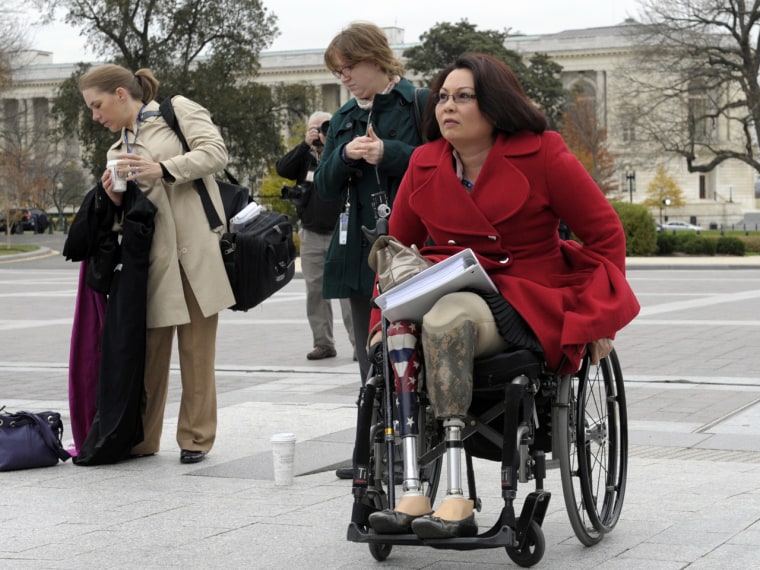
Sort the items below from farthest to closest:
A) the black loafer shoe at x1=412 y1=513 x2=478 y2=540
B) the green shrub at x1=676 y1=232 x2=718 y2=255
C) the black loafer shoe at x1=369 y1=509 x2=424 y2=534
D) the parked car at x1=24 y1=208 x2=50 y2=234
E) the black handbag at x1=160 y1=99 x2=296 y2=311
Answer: the parked car at x1=24 y1=208 x2=50 y2=234
the green shrub at x1=676 y1=232 x2=718 y2=255
the black handbag at x1=160 y1=99 x2=296 y2=311
the black loafer shoe at x1=369 y1=509 x2=424 y2=534
the black loafer shoe at x1=412 y1=513 x2=478 y2=540

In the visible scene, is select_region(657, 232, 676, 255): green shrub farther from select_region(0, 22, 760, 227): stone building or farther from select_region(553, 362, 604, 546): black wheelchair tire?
select_region(0, 22, 760, 227): stone building

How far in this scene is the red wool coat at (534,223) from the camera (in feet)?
14.7

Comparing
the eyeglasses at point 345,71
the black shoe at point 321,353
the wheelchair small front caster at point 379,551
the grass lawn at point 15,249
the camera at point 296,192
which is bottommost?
the grass lawn at point 15,249

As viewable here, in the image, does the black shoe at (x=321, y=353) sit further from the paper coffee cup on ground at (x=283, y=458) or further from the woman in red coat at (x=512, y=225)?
the woman in red coat at (x=512, y=225)

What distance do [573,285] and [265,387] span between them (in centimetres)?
523

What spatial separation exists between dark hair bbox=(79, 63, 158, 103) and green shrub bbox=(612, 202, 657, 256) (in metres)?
31.7

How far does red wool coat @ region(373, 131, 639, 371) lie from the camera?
4477 millimetres

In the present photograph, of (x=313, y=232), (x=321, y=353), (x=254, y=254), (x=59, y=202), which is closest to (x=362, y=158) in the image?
(x=254, y=254)

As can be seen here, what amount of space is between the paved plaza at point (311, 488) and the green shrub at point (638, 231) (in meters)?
26.4

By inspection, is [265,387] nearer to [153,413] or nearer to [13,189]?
[153,413]

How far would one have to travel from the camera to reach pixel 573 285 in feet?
14.9

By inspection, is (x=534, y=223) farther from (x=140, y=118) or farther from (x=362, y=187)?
(x=140, y=118)

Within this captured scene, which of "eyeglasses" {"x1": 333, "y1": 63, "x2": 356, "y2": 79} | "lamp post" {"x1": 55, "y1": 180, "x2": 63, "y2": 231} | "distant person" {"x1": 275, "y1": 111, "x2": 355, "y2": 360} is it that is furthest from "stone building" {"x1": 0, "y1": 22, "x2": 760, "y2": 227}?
"eyeglasses" {"x1": 333, "y1": 63, "x2": 356, "y2": 79}

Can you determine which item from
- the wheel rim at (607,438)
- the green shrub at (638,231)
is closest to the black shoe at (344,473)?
the wheel rim at (607,438)
